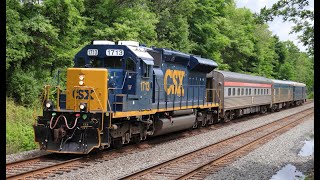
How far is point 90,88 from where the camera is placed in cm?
1109

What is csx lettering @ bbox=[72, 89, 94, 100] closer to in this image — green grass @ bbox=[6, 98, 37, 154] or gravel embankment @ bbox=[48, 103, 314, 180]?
gravel embankment @ bbox=[48, 103, 314, 180]

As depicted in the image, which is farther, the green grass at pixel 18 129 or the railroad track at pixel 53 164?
the green grass at pixel 18 129

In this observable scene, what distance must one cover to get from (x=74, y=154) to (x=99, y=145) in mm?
1511

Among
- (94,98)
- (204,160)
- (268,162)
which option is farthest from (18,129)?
(268,162)

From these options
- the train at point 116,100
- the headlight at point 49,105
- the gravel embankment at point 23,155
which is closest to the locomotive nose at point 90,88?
the train at point 116,100

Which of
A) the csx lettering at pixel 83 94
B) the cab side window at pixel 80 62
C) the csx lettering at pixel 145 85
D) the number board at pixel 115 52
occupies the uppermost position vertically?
the number board at pixel 115 52

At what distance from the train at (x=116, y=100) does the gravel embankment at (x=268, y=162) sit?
336 centimetres

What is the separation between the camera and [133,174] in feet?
29.1

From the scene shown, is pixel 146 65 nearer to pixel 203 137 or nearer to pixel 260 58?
pixel 203 137

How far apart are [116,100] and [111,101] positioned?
0.49 ft

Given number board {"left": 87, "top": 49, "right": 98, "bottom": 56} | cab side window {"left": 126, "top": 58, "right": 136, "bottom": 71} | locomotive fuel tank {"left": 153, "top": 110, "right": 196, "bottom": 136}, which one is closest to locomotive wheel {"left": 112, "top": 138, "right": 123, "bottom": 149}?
locomotive fuel tank {"left": 153, "top": 110, "right": 196, "bottom": 136}

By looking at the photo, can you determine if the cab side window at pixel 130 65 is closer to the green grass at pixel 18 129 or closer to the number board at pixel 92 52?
→ the number board at pixel 92 52

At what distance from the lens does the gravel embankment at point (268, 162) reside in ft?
32.0

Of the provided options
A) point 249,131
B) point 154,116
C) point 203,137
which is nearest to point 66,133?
point 154,116
